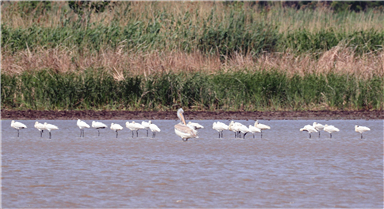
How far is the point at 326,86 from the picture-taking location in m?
15.9

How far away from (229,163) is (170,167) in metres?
0.89

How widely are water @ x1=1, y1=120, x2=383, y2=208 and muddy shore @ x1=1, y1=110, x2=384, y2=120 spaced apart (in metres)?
2.35

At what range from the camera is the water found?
615cm

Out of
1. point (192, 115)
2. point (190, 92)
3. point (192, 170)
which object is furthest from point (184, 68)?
point (192, 170)

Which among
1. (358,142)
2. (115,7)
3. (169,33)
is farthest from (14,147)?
(115,7)

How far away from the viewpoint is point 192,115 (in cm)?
1487

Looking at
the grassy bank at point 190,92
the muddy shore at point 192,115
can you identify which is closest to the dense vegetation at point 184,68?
the grassy bank at point 190,92


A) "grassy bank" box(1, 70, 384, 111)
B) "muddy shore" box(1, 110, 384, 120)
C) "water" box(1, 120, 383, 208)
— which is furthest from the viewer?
"grassy bank" box(1, 70, 384, 111)

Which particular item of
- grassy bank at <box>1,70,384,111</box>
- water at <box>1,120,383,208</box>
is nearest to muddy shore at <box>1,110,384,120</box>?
grassy bank at <box>1,70,384,111</box>

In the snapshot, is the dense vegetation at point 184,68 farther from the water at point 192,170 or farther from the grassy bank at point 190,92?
the water at point 192,170

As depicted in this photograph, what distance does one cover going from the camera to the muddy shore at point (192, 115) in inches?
567

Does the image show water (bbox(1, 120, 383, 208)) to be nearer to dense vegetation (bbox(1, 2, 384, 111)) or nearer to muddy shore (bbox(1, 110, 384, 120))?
muddy shore (bbox(1, 110, 384, 120))

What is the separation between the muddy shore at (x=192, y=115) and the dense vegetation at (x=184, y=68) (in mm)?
678

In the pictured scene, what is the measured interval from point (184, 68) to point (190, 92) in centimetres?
142
